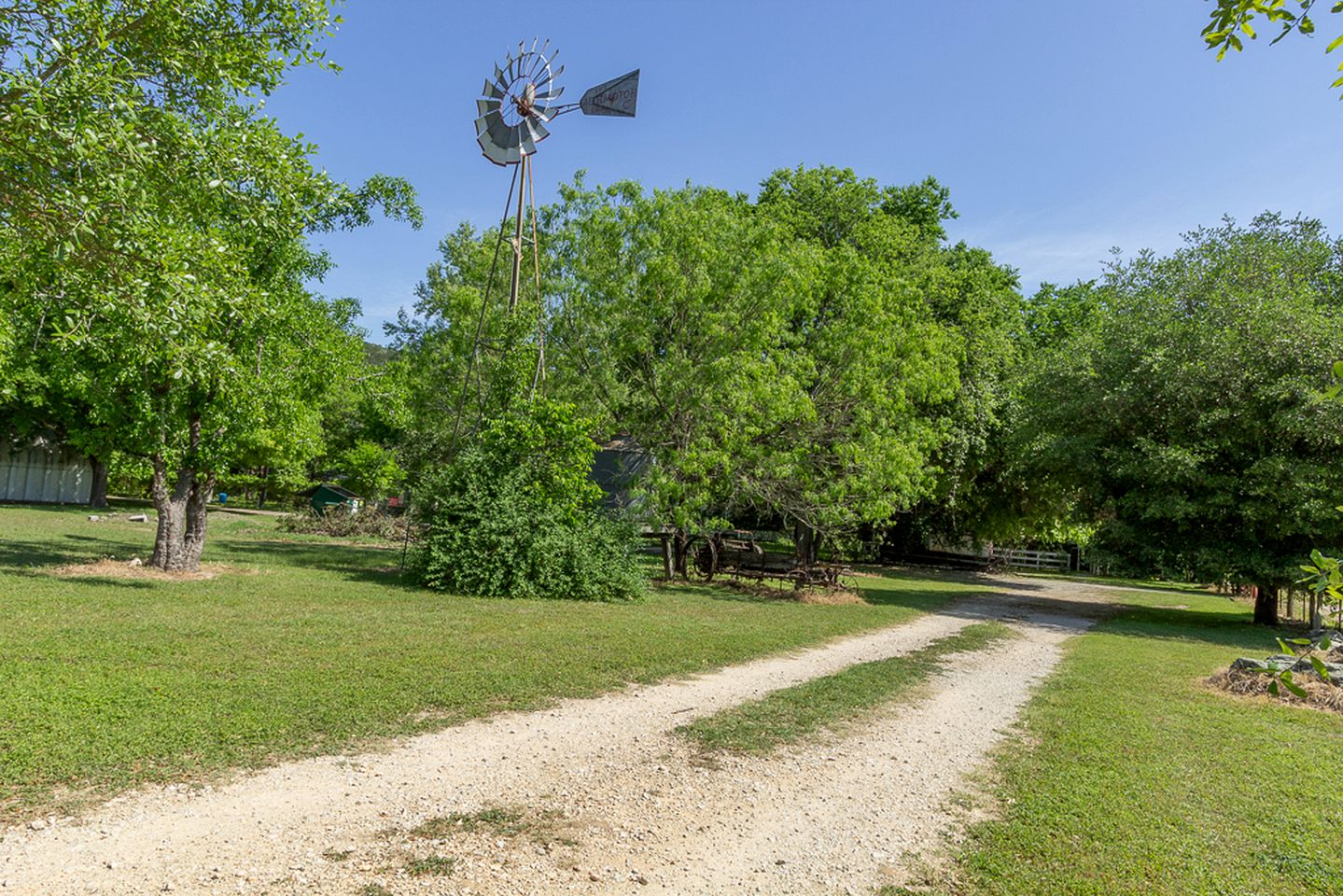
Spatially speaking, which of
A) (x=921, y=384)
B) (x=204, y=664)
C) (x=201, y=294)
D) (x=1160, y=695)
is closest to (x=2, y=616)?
(x=204, y=664)

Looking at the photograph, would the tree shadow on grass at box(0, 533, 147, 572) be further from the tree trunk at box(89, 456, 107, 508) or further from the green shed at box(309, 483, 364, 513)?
the tree trunk at box(89, 456, 107, 508)

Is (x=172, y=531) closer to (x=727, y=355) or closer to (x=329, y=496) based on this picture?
(x=727, y=355)

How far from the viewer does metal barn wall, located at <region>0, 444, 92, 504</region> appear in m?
41.5

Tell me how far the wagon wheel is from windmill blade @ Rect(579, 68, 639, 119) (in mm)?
10416

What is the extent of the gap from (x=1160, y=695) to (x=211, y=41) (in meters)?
11.8

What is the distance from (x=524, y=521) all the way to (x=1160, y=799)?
1150 centimetres

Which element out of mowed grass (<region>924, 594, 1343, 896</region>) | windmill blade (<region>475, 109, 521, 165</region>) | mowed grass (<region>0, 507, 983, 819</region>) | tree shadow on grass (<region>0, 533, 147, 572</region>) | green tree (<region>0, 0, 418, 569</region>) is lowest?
tree shadow on grass (<region>0, 533, 147, 572</region>)

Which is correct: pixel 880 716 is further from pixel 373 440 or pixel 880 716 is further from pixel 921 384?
pixel 373 440

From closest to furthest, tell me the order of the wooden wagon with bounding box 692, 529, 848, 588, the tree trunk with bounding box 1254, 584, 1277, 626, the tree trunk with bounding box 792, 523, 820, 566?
the wooden wagon with bounding box 692, 529, 848, 588, the tree trunk with bounding box 1254, 584, 1277, 626, the tree trunk with bounding box 792, 523, 820, 566

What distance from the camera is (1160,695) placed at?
9031mm

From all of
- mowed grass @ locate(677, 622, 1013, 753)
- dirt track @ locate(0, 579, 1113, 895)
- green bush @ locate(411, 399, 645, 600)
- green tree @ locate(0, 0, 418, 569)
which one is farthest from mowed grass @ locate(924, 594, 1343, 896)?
green bush @ locate(411, 399, 645, 600)

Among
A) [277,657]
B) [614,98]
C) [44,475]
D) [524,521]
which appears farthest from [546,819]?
[44,475]

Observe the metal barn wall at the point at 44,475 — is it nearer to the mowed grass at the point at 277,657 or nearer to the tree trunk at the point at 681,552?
the mowed grass at the point at 277,657

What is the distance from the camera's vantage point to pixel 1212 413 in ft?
57.9
